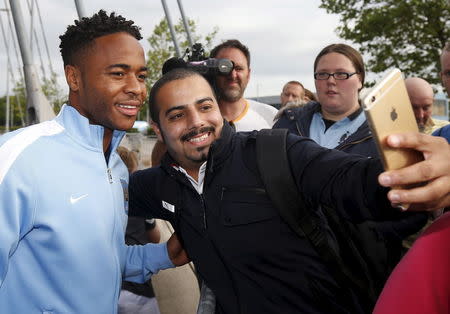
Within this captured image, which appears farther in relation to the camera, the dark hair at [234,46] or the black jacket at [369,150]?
the dark hair at [234,46]

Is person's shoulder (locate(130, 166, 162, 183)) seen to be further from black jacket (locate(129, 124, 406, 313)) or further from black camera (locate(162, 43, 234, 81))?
black camera (locate(162, 43, 234, 81))

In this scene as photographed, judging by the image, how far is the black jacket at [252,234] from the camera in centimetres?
177

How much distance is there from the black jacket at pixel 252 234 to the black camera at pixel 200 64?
90cm

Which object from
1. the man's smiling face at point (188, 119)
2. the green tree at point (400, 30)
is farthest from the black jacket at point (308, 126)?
the green tree at point (400, 30)

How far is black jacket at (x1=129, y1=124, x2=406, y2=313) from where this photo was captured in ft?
5.80

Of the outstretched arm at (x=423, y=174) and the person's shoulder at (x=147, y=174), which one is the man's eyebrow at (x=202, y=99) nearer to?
the person's shoulder at (x=147, y=174)

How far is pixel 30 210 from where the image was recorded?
1594mm

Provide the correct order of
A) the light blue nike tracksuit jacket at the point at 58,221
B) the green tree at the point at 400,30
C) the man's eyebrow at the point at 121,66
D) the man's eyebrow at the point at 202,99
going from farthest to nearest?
the green tree at the point at 400,30 < the man's eyebrow at the point at 202,99 < the man's eyebrow at the point at 121,66 < the light blue nike tracksuit jacket at the point at 58,221

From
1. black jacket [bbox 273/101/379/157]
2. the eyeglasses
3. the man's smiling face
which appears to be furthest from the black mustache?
the eyeglasses

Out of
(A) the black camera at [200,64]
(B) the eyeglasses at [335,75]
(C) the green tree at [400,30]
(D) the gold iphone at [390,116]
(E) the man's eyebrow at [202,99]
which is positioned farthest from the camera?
(C) the green tree at [400,30]

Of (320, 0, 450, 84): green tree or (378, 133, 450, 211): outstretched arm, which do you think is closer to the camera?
(378, 133, 450, 211): outstretched arm

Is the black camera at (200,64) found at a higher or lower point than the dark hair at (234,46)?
lower

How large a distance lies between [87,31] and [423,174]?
5.46 feet

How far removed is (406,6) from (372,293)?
16.9 metres
